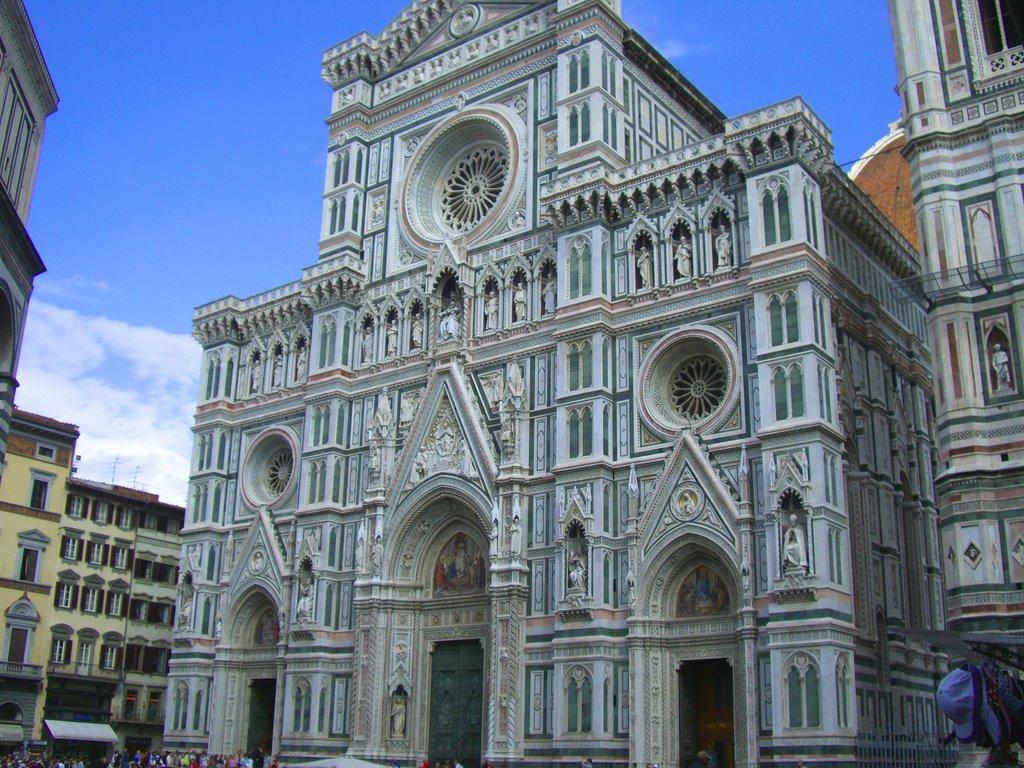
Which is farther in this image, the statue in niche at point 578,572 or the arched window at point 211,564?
the arched window at point 211,564

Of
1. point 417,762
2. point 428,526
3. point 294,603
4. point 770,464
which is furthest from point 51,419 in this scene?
point 770,464

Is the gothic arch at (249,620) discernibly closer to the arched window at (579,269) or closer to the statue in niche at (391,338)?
the statue in niche at (391,338)

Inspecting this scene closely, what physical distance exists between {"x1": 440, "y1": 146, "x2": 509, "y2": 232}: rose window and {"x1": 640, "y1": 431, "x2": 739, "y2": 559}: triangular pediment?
11857 mm

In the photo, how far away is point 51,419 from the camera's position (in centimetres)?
4675

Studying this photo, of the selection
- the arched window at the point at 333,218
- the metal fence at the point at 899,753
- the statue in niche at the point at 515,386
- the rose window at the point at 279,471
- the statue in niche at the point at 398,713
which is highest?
the arched window at the point at 333,218

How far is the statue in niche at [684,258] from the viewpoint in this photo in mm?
30031

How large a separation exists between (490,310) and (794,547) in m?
12.3

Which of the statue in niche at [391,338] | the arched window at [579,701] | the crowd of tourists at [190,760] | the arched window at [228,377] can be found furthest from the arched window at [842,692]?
the arched window at [228,377]

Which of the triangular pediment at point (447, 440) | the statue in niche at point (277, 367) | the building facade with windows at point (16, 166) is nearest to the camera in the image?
the building facade with windows at point (16, 166)

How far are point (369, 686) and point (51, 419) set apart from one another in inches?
859

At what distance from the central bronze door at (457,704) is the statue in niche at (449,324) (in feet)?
29.1

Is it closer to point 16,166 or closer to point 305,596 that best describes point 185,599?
point 305,596

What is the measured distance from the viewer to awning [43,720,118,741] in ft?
142

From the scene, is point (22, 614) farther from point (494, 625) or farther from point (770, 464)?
point (770, 464)
